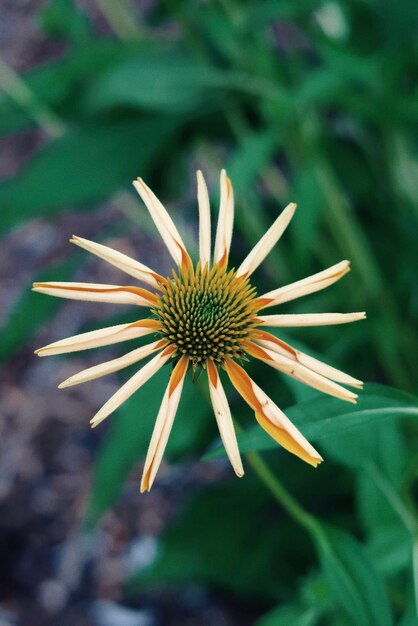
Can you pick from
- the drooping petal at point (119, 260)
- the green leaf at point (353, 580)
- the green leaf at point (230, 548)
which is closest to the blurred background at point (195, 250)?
the green leaf at point (230, 548)

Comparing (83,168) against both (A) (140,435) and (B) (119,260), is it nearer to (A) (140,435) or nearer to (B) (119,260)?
(A) (140,435)

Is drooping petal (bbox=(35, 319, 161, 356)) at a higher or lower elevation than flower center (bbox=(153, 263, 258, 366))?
lower

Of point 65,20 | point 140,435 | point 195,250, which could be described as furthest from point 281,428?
point 65,20

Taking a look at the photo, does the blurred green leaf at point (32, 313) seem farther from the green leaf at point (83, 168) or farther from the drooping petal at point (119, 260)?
the drooping petal at point (119, 260)

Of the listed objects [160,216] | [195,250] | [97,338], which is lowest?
[97,338]

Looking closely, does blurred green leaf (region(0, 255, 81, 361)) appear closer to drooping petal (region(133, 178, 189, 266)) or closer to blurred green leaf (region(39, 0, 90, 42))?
blurred green leaf (region(39, 0, 90, 42))

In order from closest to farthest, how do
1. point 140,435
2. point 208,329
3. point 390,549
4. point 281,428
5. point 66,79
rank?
point 281,428
point 208,329
point 390,549
point 140,435
point 66,79

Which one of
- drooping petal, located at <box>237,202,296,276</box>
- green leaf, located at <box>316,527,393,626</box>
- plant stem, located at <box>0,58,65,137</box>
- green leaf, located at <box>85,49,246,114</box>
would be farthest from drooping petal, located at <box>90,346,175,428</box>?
plant stem, located at <box>0,58,65,137</box>
